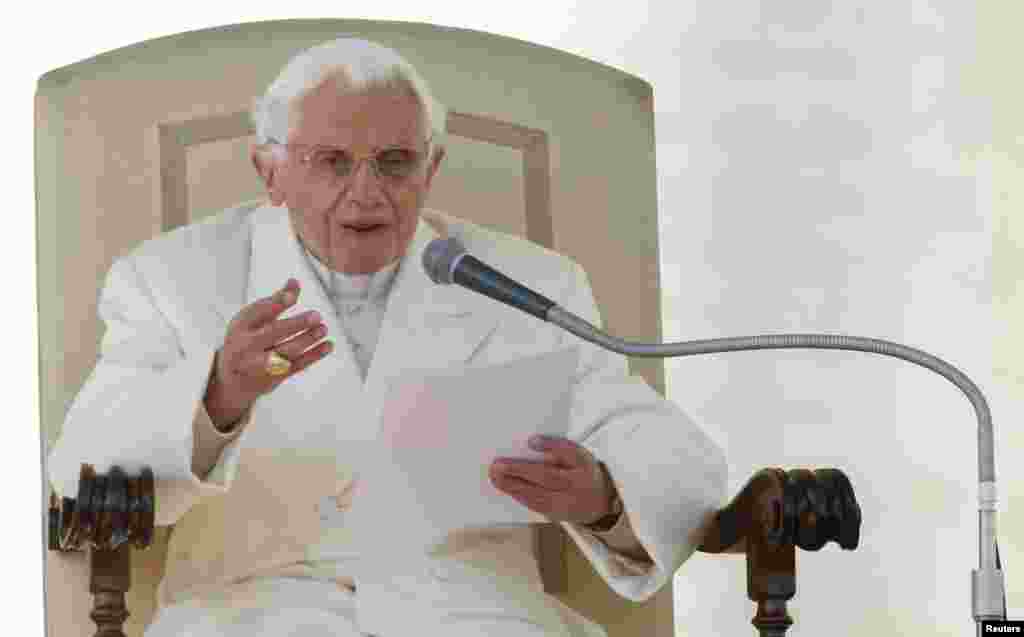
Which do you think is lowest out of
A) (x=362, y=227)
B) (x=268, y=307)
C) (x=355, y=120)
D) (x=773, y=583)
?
(x=773, y=583)

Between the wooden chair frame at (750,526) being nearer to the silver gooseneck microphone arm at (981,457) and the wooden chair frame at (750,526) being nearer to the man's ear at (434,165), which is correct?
the silver gooseneck microphone arm at (981,457)

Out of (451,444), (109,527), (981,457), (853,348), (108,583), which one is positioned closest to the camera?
(981,457)

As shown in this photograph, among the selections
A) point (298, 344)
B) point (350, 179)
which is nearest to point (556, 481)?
point (298, 344)

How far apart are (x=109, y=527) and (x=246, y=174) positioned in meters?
0.64

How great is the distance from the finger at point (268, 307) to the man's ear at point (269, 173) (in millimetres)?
133

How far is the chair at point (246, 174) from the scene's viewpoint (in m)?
3.08

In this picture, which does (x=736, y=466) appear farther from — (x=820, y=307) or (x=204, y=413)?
(x=204, y=413)

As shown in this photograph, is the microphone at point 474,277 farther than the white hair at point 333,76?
No

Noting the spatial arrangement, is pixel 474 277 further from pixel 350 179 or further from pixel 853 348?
pixel 853 348

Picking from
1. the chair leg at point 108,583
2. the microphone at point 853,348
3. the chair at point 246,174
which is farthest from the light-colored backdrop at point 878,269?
the chair leg at point 108,583

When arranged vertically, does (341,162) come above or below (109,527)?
above

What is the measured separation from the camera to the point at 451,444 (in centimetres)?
293

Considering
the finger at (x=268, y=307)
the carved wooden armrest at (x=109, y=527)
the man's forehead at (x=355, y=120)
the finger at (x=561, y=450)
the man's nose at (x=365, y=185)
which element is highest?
the man's forehead at (x=355, y=120)

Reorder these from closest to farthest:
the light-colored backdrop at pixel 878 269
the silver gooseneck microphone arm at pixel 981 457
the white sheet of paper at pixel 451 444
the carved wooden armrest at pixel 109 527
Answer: the silver gooseneck microphone arm at pixel 981 457, the carved wooden armrest at pixel 109 527, the white sheet of paper at pixel 451 444, the light-colored backdrop at pixel 878 269
